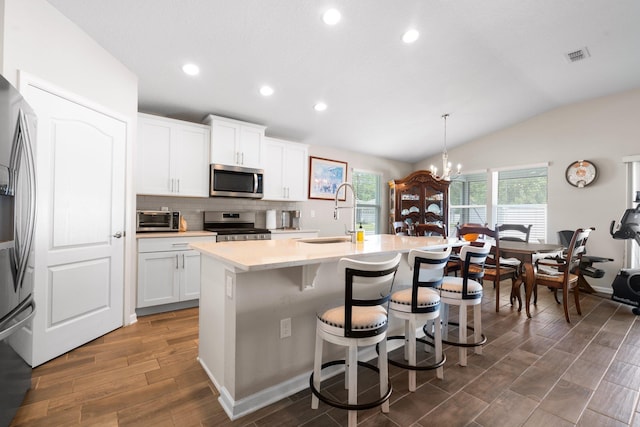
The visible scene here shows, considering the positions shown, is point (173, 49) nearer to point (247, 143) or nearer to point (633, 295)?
point (247, 143)

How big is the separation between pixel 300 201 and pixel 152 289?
256 centimetres

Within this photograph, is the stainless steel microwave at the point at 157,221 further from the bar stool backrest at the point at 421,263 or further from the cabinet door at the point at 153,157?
the bar stool backrest at the point at 421,263

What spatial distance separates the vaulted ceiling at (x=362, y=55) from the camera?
2.37 meters

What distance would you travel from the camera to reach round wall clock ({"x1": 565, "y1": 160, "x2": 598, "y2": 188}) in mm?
4309

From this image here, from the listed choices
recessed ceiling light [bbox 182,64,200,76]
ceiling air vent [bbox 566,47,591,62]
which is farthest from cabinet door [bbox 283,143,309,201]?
ceiling air vent [bbox 566,47,591,62]

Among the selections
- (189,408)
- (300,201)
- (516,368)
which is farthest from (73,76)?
(516,368)

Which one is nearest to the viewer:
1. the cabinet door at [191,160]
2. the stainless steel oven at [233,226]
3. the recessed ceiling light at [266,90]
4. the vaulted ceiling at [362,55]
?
the vaulted ceiling at [362,55]

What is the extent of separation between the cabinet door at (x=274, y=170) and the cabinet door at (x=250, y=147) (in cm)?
17

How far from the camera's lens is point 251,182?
4.01 m

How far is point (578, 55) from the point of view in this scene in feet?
10.6

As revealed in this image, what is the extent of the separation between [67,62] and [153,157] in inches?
47.5

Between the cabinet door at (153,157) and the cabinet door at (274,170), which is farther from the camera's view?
the cabinet door at (274,170)

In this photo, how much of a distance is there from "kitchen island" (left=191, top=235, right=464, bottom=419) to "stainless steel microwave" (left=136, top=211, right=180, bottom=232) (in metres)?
1.69

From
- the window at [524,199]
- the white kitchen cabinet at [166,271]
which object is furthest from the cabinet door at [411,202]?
the white kitchen cabinet at [166,271]
